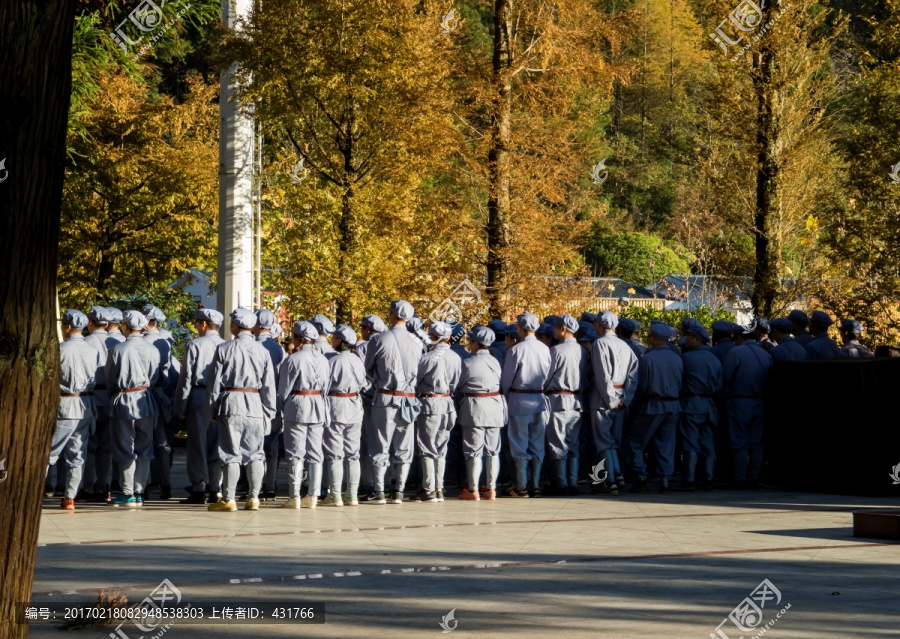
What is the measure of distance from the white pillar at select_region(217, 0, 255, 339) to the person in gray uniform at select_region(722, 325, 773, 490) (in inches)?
327

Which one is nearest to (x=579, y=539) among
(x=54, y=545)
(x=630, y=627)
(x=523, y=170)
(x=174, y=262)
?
(x=630, y=627)

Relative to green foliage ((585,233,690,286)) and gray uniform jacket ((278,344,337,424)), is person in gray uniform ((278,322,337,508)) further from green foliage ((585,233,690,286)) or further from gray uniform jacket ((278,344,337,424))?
green foliage ((585,233,690,286))

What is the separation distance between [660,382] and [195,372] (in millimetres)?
5828

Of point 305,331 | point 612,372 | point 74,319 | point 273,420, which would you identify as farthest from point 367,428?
point 74,319

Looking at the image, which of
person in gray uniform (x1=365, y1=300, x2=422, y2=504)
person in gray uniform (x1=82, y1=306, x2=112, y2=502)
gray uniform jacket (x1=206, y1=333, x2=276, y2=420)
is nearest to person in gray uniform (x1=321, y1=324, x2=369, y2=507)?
person in gray uniform (x1=365, y1=300, x2=422, y2=504)

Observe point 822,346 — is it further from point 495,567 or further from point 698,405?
point 495,567

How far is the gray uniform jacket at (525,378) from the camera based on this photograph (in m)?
15.3

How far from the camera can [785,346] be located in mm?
16812

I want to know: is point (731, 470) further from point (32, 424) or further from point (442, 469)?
point (32, 424)

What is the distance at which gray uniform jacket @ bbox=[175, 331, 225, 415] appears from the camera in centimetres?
1391

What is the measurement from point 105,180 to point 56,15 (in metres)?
23.6

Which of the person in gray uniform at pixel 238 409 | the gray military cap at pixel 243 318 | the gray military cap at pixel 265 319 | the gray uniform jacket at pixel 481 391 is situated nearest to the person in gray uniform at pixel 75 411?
the person in gray uniform at pixel 238 409

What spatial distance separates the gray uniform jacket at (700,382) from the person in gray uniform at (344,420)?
4.43 m

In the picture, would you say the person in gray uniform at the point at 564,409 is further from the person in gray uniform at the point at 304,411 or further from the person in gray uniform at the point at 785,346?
the person in gray uniform at the point at 304,411
